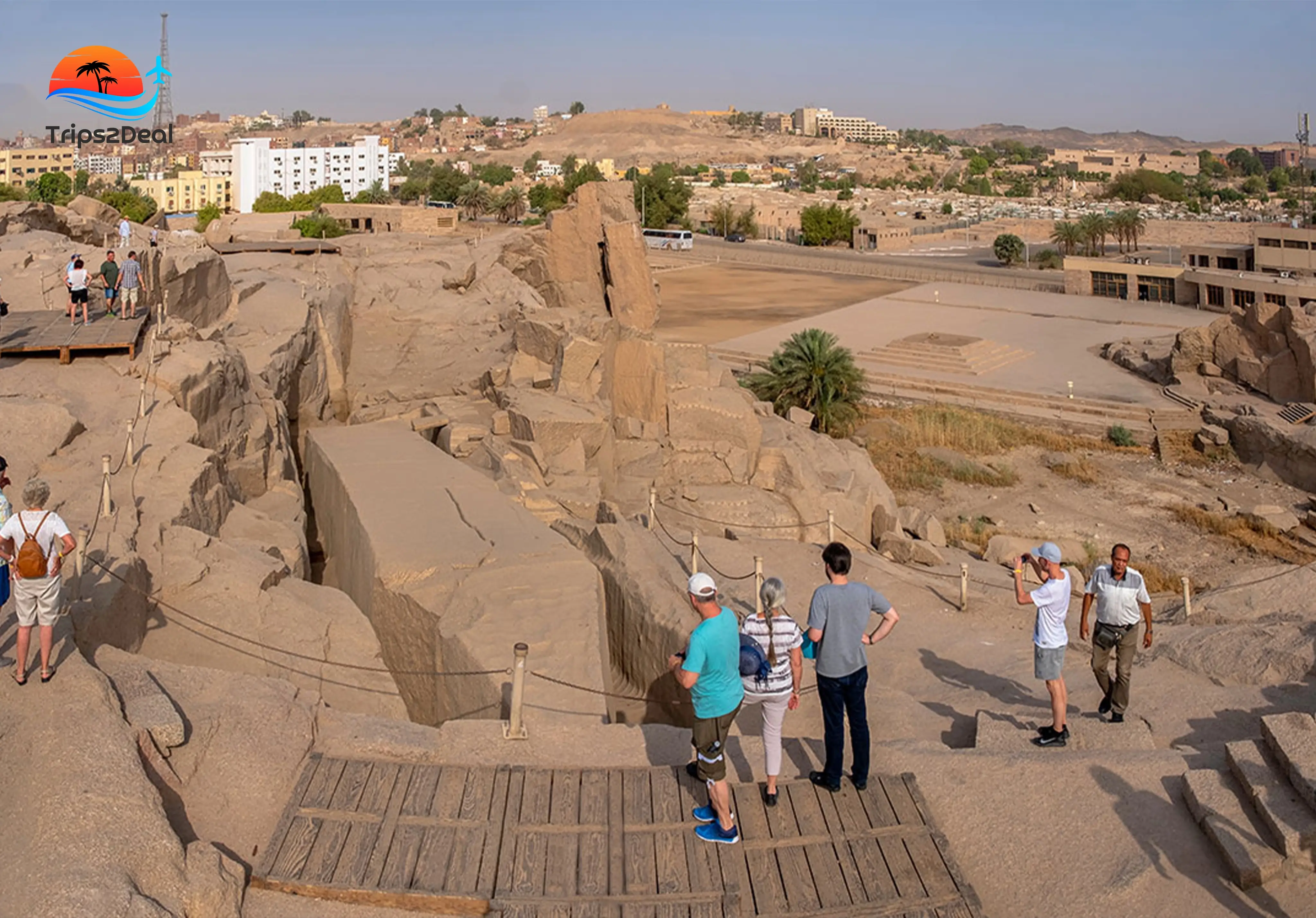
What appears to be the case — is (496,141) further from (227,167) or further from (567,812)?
(567,812)

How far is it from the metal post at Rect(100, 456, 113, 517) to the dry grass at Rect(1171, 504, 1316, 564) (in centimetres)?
1754

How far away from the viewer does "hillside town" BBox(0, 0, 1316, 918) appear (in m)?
5.21

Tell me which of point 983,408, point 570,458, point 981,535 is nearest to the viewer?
point 570,458

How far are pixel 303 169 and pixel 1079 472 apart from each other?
71.9 metres

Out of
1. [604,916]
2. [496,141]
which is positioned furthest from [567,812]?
[496,141]

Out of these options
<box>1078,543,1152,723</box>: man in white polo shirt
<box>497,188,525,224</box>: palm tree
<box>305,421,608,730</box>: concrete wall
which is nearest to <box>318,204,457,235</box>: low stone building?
<box>497,188,525,224</box>: palm tree

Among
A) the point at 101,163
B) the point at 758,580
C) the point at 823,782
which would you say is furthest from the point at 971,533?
the point at 101,163

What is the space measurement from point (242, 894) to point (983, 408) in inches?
1034

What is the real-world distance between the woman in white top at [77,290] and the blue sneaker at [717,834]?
453 inches

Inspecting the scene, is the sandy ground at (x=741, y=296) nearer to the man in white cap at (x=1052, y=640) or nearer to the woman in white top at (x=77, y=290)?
the woman in white top at (x=77, y=290)

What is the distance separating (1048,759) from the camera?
6.22 m

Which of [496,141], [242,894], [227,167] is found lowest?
[242,894]

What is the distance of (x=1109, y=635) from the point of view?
6.92m

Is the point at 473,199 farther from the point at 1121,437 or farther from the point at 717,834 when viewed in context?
the point at 717,834
